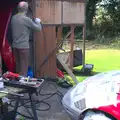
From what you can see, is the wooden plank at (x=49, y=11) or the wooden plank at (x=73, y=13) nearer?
the wooden plank at (x=49, y=11)

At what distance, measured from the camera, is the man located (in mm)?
8016

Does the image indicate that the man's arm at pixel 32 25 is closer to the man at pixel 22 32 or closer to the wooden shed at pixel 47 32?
the man at pixel 22 32

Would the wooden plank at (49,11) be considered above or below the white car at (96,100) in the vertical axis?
above

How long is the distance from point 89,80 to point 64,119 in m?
1.14

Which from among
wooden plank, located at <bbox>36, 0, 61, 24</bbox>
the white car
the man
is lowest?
the white car

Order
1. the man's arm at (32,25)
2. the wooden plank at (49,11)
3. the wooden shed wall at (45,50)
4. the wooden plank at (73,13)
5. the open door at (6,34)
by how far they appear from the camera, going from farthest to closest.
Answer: the wooden plank at (73,13), the wooden shed wall at (45,50), the wooden plank at (49,11), the open door at (6,34), the man's arm at (32,25)

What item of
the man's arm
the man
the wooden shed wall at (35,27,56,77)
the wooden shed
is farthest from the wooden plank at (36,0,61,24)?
the man's arm

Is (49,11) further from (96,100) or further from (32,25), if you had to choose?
(96,100)

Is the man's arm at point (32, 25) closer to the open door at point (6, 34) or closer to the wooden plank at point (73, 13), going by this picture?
the open door at point (6, 34)

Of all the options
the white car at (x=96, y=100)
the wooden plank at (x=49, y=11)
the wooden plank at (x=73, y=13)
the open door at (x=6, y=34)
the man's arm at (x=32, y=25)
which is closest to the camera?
the white car at (x=96, y=100)

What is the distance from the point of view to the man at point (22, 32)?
8016mm

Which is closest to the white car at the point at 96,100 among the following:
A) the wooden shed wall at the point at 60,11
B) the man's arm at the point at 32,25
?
the man's arm at the point at 32,25

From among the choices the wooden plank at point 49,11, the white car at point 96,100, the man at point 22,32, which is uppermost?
the wooden plank at point 49,11

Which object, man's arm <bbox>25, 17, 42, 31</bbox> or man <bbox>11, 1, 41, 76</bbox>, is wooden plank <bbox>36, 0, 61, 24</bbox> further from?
man's arm <bbox>25, 17, 42, 31</bbox>
